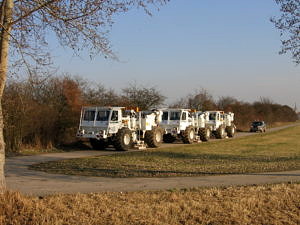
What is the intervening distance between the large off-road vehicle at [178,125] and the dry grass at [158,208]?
19900 mm

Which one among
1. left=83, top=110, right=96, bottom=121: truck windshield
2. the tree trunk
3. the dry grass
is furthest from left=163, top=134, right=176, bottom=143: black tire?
the tree trunk

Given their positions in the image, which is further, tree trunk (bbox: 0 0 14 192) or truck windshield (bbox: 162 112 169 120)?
truck windshield (bbox: 162 112 169 120)

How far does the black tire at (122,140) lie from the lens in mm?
23266

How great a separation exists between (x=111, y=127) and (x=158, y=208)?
15.6 meters

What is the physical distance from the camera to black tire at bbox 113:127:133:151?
23.3 metres

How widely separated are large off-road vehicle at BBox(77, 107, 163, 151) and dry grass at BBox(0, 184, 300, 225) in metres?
13.9

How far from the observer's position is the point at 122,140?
23.3m

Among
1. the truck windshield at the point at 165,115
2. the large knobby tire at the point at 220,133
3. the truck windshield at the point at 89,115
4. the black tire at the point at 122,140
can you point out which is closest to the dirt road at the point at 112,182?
the black tire at the point at 122,140

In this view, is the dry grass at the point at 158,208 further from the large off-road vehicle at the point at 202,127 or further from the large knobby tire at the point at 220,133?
the large knobby tire at the point at 220,133

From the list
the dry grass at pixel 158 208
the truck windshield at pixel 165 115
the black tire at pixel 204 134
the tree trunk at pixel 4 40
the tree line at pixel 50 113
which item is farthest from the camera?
the black tire at pixel 204 134

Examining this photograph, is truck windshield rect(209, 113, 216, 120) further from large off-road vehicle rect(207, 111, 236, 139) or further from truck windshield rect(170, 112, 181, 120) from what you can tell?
truck windshield rect(170, 112, 181, 120)

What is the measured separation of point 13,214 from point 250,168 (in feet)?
34.2

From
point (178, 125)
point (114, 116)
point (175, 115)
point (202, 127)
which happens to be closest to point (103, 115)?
point (114, 116)

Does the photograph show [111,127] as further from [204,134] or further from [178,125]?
[204,134]
